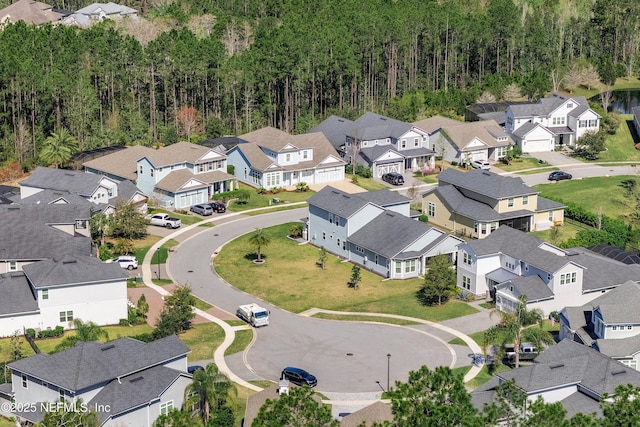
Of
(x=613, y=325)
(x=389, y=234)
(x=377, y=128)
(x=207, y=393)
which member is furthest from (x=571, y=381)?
(x=377, y=128)

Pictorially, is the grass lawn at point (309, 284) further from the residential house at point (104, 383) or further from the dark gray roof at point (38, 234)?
the residential house at point (104, 383)

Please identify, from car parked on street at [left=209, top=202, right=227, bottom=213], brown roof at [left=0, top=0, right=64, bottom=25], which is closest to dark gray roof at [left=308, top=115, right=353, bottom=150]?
car parked on street at [left=209, top=202, right=227, bottom=213]

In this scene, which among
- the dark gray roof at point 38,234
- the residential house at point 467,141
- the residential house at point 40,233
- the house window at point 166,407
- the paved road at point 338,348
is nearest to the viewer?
the house window at point 166,407

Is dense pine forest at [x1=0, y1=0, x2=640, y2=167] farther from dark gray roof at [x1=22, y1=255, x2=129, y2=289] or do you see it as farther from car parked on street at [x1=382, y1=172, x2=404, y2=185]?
dark gray roof at [x1=22, y1=255, x2=129, y2=289]

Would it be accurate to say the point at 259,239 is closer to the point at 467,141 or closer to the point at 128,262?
the point at 128,262

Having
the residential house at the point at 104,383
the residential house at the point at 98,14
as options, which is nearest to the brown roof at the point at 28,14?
the residential house at the point at 98,14
